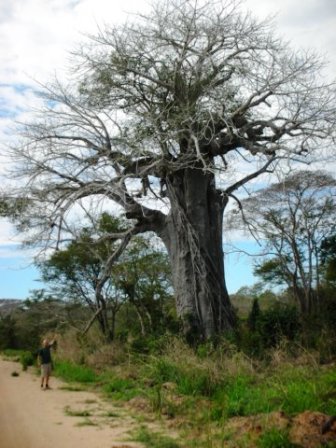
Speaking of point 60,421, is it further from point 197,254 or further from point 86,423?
point 197,254

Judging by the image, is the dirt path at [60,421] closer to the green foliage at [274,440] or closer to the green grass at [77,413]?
the green grass at [77,413]

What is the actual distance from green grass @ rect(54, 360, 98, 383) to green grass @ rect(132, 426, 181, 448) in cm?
547

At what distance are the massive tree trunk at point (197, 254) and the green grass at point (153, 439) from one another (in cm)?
651

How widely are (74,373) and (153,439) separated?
22.7 ft

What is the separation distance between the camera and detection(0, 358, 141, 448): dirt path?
6348mm

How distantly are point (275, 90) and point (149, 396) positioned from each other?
321 inches

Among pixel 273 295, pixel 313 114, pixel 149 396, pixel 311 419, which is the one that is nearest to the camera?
pixel 311 419

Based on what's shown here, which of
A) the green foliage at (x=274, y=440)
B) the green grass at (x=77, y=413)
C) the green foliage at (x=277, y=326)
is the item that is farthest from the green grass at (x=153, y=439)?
the green foliage at (x=277, y=326)

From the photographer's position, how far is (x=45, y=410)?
8.74m

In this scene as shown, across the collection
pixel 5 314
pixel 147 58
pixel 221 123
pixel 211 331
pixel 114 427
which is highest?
pixel 147 58

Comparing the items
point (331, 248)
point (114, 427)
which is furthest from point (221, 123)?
point (331, 248)

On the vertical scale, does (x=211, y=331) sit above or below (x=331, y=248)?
below

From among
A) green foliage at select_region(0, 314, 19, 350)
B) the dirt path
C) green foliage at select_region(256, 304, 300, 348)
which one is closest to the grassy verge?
the dirt path

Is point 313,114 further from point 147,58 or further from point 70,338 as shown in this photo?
point 70,338
